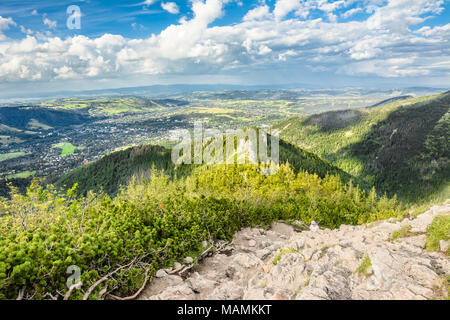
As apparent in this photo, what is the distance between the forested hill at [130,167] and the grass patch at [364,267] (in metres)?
133

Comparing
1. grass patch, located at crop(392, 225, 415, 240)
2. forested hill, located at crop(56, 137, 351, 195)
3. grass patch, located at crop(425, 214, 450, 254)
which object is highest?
grass patch, located at crop(425, 214, 450, 254)

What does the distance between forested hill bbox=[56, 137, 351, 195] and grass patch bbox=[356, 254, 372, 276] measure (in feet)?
435

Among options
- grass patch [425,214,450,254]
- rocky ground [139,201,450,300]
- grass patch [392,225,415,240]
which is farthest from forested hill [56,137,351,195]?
rocky ground [139,201,450,300]

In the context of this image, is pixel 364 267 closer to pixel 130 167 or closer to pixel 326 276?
pixel 326 276

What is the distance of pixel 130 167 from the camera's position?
165 meters

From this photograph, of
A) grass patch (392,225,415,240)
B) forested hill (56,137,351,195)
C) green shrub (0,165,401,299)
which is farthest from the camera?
forested hill (56,137,351,195)

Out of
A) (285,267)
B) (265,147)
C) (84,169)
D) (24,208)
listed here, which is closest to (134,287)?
(285,267)

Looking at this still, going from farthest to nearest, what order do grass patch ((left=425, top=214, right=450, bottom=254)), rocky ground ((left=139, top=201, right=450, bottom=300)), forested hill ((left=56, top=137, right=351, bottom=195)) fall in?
forested hill ((left=56, top=137, right=351, bottom=195)), grass patch ((left=425, top=214, right=450, bottom=254)), rocky ground ((left=139, top=201, right=450, bottom=300))

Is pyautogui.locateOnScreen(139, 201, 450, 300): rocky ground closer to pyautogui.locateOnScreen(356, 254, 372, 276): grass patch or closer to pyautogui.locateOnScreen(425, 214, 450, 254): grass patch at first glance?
pyautogui.locateOnScreen(356, 254, 372, 276): grass patch

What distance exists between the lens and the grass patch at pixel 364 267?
11.7 m

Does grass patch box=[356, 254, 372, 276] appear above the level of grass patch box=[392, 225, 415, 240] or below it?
above

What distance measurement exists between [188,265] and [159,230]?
376 cm

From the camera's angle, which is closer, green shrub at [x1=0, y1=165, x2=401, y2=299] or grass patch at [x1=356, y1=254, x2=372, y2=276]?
green shrub at [x1=0, y1=165, x2=401, y2=299]

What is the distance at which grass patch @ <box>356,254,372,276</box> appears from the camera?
11.7 meters
